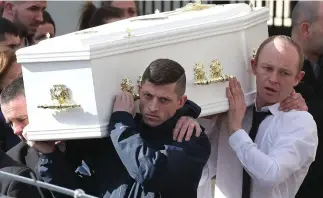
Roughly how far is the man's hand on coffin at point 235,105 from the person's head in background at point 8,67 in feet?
4.45

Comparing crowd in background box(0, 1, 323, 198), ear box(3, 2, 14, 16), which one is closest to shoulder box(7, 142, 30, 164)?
crowd in background box(0, 1, 323, 198)

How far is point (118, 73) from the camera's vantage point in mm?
3752

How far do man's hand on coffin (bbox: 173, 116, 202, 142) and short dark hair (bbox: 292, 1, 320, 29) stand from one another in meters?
1.95

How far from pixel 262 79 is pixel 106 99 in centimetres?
78

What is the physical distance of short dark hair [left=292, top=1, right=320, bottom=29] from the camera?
5.43 metres

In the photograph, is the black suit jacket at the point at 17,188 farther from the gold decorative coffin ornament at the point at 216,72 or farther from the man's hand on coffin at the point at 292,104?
the man's hand on coffin at the point at 292,104

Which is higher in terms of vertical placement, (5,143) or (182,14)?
(182,14)

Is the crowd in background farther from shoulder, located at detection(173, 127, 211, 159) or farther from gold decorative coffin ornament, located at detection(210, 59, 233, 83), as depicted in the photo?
gold decorative coffin ornament, located at detection(210, 59, 233, 83)

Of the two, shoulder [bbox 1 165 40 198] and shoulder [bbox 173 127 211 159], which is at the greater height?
shoulder [bbox 173 127 211 159]

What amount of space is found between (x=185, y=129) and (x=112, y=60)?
44 cm

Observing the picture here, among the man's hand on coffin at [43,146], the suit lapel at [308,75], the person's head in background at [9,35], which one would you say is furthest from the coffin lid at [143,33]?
the person's head in background at [9,35]

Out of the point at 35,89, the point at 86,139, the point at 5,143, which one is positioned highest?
the point at 35,89

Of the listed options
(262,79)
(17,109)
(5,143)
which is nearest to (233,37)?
(262,79)

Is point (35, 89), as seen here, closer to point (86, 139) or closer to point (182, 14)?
point (86, 139)
